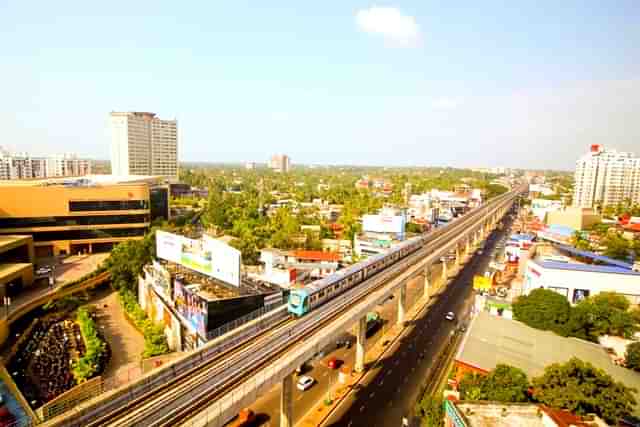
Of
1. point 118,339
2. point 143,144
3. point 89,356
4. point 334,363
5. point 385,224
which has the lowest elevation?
point 118,339

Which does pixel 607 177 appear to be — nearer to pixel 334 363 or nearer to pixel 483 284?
pixel 483 284

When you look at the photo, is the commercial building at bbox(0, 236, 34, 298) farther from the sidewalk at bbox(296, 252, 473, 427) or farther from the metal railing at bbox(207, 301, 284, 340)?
the sidewalk at bbox(296, 252, 473, 427)

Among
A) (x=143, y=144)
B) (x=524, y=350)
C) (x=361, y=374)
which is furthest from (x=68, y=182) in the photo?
(x=524, y=350)

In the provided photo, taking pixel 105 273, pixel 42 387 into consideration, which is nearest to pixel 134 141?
pixel 105 273

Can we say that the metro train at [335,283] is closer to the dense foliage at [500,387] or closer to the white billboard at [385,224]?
the dense foliage at [500,387]

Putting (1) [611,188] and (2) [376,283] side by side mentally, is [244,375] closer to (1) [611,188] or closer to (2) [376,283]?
(2) [376,283]

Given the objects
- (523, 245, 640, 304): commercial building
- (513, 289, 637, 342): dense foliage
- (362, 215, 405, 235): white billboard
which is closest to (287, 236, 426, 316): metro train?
(362, 215, 405, 235): white billboard
